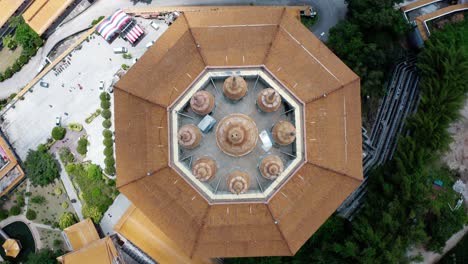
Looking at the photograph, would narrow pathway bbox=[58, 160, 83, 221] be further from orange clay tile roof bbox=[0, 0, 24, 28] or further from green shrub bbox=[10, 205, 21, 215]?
orange clay tile roof bbox=[0, 0, 24, 28]

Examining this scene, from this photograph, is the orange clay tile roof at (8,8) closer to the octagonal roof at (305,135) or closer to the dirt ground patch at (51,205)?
the dirt ground patch at (51,205)

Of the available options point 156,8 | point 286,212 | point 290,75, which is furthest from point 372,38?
point 156,8

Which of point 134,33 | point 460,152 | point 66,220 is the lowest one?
point 66,220

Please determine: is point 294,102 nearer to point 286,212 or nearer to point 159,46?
point 286,212

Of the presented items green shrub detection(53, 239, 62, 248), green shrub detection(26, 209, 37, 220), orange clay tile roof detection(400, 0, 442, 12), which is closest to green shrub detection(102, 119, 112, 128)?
green shrub detection(26, 209, 37, 220)

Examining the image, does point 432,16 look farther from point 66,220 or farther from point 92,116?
point 66,220

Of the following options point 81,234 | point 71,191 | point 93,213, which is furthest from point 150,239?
point 71,191

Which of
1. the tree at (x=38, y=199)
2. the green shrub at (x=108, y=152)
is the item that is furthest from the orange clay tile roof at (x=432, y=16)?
the tree at (x=38, y=199)
